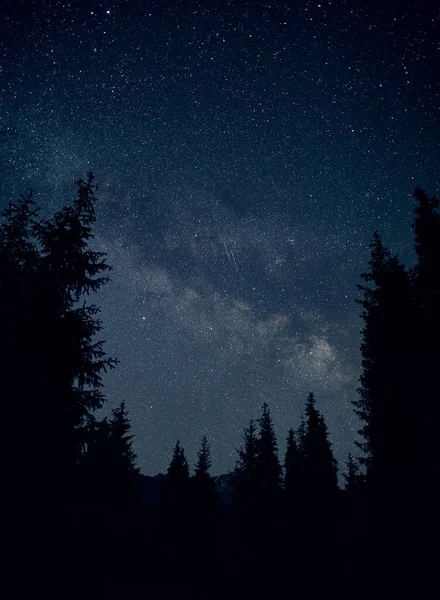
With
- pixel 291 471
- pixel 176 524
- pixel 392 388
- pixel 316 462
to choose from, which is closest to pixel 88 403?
pixel 392 388

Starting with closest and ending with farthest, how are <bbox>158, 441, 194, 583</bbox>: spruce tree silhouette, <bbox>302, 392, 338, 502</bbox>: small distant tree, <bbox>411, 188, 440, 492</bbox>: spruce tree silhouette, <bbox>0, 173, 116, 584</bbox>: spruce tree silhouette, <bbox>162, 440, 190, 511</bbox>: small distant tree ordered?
<bbox>0, 173, 116, 584</bbox>: spruce tree silhouette < <bbox>411, 188, 440, 492</bbox>: spruce tree silhouette < <bbox>302, 392, 338, 502</bbox>: small distant tree < <bbox>158, 441, 194, 583</bbox>: spruce tree silhouette < <bbox>162, 440, 190, 511</bbox>: small distant tree

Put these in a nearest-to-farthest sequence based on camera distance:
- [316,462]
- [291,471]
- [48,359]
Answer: [48,359] → [316,462] → [291,471]

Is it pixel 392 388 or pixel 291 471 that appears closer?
pixel 392 388

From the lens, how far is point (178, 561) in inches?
1085

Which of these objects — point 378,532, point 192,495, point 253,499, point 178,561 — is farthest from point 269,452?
Answer: point 378,532

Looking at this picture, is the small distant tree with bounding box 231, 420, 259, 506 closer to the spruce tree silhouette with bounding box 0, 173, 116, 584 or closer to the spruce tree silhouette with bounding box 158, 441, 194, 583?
the spruce tree silhouette with bounding box 158, 441, 194, 583

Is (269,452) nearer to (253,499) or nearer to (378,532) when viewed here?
(253,499)

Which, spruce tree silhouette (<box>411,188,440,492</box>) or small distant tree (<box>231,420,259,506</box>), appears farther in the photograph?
small distant tree (<box>231,420,259,506</box>)

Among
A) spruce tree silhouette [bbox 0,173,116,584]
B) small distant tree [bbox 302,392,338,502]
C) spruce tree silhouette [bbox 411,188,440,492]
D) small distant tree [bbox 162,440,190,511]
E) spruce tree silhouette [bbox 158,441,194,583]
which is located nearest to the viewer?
spruce tree silhouette [bbox 0,173,116,584]

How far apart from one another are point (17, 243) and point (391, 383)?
15.9 m

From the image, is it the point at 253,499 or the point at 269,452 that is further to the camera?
the point at 269,452

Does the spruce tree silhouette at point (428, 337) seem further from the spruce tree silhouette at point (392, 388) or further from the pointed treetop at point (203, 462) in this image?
the pointed treetop at point (203, 462)

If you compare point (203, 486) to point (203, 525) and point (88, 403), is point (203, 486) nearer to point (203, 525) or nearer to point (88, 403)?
point (203, 525)

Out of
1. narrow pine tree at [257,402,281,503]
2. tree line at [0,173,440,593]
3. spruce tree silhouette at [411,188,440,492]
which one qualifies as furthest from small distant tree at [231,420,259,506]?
spruce tree silhouette at [411,188,440,492]
